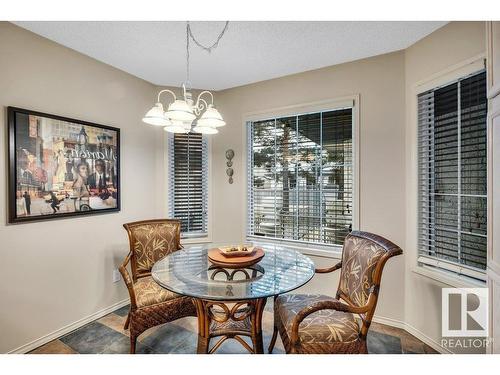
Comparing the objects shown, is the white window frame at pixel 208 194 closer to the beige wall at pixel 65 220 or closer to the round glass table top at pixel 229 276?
the beige wall at pixel 65 220

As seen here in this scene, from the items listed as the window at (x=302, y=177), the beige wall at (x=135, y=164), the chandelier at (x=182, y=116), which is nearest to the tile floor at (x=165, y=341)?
the beige wall at (x=135, y=164)

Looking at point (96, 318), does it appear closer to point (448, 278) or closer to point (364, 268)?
point (364, 268)

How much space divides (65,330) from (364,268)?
103 inches

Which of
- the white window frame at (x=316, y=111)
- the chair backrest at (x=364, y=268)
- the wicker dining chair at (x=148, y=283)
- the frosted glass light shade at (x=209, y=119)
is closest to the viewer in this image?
the chair backrest at (x=364, y=268)

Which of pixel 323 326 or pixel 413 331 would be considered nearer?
pixel 323 326

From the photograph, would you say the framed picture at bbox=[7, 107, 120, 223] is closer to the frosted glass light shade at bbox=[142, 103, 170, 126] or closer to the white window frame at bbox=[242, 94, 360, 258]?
the frosted glass light shade at bbox=[142, 103, 170, 126]

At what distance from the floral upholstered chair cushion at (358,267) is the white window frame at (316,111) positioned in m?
0.69

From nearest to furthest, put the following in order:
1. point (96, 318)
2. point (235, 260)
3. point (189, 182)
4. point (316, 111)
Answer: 1. point (235, 260)
2. point (96, 318)
3. point (316, 111)
4. point (189, 182)

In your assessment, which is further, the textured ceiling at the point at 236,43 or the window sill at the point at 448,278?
the textured ceiling at the point at 236,43

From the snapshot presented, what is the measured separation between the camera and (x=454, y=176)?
1.95 metres

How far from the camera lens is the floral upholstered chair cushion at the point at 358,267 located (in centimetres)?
160

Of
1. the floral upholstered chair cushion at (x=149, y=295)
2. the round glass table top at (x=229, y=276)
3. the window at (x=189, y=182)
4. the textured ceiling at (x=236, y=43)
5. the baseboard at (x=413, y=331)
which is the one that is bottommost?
the baseboard at (x=413, y=331)

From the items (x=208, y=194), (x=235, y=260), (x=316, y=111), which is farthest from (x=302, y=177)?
(x=235, y=260)
